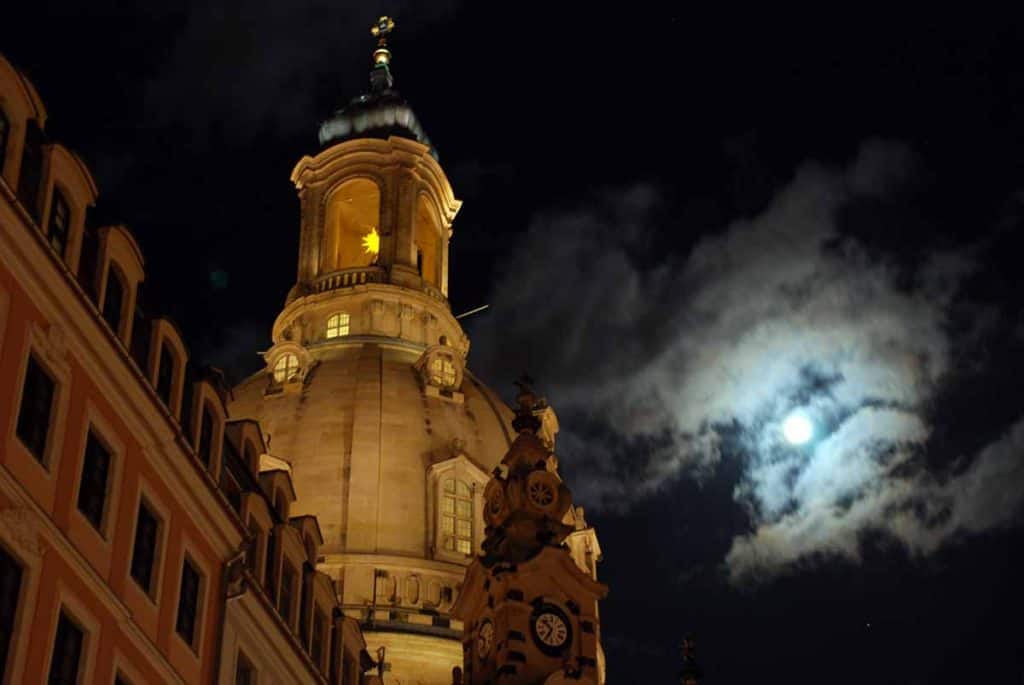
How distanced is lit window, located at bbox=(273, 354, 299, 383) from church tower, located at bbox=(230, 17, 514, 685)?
0.25 ft

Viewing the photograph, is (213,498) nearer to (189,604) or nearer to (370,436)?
(189,604)

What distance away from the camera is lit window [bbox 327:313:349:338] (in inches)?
3465

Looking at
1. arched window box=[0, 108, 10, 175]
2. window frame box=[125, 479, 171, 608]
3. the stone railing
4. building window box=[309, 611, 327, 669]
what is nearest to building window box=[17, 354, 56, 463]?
window frame box=[125, 479, 171, 608]

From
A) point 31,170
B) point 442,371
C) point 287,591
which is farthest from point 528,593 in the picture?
point 31,170

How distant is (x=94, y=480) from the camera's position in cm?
3306

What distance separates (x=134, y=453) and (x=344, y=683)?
1363 cm

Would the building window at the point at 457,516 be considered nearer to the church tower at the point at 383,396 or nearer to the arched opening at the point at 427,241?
the church tower at the point at 383,396

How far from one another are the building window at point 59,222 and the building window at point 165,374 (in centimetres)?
400

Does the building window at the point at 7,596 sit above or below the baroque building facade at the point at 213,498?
below

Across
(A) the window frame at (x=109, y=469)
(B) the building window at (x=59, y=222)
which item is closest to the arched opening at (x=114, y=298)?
(B) the building window at (x=59, y=222)

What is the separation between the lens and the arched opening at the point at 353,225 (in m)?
95.8

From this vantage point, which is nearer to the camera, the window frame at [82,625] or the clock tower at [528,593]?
the window frame at [82,625]

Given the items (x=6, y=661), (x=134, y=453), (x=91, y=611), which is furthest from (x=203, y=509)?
(x=6, y=661)

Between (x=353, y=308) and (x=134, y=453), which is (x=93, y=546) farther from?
(x=353, y=308)
